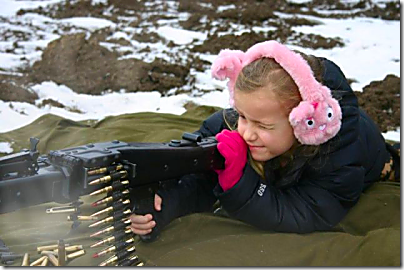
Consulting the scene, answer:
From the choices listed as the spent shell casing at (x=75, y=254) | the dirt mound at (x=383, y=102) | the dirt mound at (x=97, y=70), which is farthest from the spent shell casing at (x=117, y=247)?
the dirt mound at (x=97, y=70)

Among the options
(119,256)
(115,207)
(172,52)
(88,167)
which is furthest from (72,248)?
(172,52)

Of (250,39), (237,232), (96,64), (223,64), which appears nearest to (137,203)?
(237,232)

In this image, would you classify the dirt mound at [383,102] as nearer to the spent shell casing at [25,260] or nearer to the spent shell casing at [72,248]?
the spent shell casing at [72,248]

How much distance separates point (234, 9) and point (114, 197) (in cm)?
1076

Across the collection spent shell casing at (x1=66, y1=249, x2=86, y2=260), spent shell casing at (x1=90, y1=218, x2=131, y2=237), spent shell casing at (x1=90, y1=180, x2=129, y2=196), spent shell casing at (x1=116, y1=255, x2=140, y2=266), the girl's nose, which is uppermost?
the girl's nose

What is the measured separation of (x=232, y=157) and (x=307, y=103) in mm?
433

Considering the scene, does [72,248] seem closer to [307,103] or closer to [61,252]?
[61,252]

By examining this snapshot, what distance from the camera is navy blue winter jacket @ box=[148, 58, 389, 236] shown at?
2.60m

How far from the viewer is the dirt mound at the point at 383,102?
18.0 ft

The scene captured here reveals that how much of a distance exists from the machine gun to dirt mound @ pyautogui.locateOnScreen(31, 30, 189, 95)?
16.0ft

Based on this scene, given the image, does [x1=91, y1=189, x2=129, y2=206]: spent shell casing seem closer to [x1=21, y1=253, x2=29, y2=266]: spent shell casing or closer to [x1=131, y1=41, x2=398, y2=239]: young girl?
[x1=131, y1=41, x2=398, y2=239]: young girl

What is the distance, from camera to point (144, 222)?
251 centimetres

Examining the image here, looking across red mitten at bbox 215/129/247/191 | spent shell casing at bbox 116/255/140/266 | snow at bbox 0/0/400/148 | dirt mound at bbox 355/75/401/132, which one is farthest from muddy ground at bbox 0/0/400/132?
spent shell casing at bbox 116/255/140/266

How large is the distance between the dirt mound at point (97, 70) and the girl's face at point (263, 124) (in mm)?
4837
